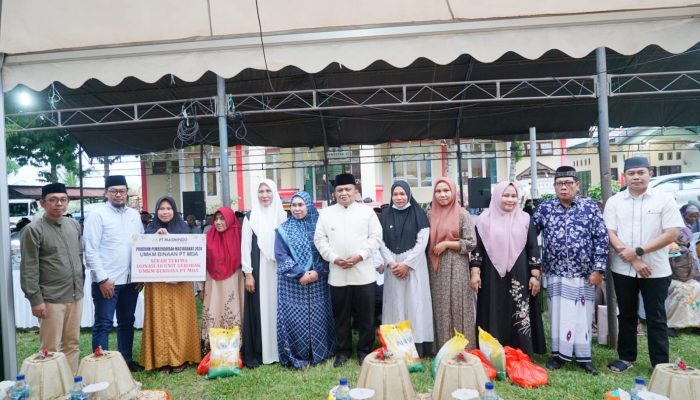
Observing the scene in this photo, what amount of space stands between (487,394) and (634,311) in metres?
2.40

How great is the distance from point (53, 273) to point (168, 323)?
3.28 feet

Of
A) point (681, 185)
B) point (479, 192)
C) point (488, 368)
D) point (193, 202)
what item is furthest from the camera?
point (681, 185)

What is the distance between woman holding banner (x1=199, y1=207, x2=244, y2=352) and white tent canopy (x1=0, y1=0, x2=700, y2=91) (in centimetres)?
142

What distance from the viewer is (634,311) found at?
3590mm

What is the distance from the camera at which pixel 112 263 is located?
382 cm

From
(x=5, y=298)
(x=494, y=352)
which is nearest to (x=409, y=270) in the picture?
(x=494, y=352)

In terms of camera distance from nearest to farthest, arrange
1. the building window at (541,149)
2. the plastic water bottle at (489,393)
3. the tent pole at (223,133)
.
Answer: the plastic water bottle at (489,393) < the tent pole at (223,133) < the building window at (541,149)

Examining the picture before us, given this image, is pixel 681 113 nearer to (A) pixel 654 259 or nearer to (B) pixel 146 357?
(A) pixel 654 259

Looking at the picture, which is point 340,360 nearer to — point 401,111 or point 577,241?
point 577,241

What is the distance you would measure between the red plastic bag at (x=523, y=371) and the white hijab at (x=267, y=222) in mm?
2137

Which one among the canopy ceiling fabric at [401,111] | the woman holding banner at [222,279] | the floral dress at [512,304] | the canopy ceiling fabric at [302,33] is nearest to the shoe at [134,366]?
the woman holding banner at [222,279]

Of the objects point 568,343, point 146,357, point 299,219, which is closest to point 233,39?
point 299,219

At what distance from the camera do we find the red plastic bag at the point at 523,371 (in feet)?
10.9

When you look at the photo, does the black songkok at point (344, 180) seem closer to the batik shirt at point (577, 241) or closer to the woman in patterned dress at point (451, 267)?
the woman in patterned dress at point (451, 267)
